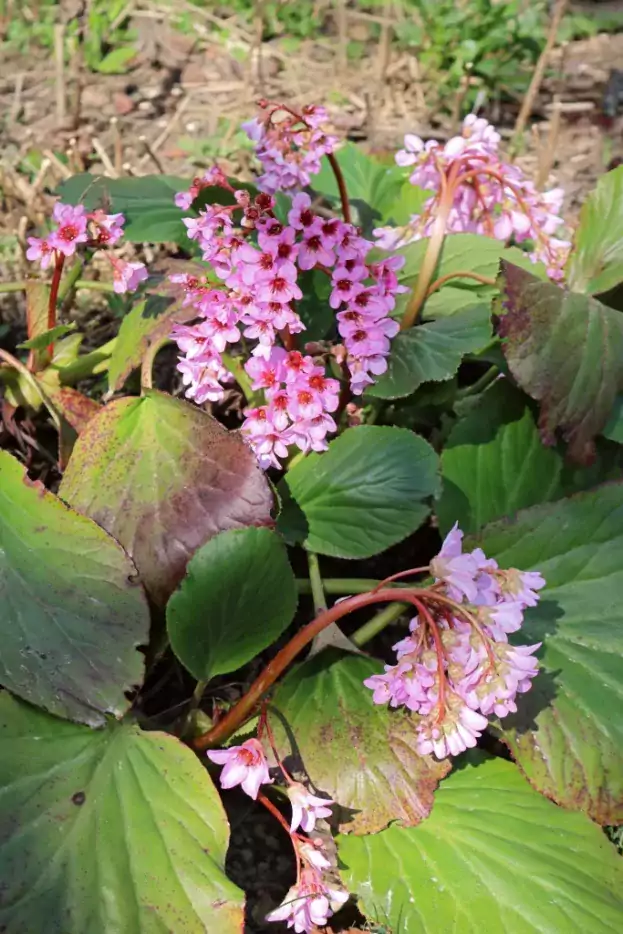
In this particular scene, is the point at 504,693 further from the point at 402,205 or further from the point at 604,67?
the point at 604,67

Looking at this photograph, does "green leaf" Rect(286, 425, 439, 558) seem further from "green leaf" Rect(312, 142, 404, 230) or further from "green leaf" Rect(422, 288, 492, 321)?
"green leaf" Rect(312, 142, 404, 230)

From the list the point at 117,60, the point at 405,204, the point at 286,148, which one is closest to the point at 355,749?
the point at 286,148

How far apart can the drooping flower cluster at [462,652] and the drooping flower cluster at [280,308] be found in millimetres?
295

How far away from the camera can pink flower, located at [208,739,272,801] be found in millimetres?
926

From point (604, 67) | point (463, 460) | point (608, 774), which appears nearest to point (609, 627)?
point (608, 774)

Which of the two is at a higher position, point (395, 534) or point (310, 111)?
point (310, 111)

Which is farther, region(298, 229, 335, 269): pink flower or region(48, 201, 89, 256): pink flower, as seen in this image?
region(48, 201, 89, 256): pink flower

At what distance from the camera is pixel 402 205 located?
5.63 feet

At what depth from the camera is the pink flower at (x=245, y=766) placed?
93 centimetres

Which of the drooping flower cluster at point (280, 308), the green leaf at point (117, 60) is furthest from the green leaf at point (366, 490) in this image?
the green leaf at point (117, 60)

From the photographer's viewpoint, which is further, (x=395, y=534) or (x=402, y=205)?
(x=402, y=205)

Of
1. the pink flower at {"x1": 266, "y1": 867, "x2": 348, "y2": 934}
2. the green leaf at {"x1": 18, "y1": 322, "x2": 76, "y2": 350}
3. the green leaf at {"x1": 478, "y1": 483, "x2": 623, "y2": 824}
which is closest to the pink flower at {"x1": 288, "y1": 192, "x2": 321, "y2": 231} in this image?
the green leaf at {"x1": 18, "y1": 322, "x2": 76, "y2": 350}

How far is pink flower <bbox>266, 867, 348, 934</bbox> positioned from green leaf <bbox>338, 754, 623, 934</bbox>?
142 mm

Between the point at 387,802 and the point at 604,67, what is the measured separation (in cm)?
249
